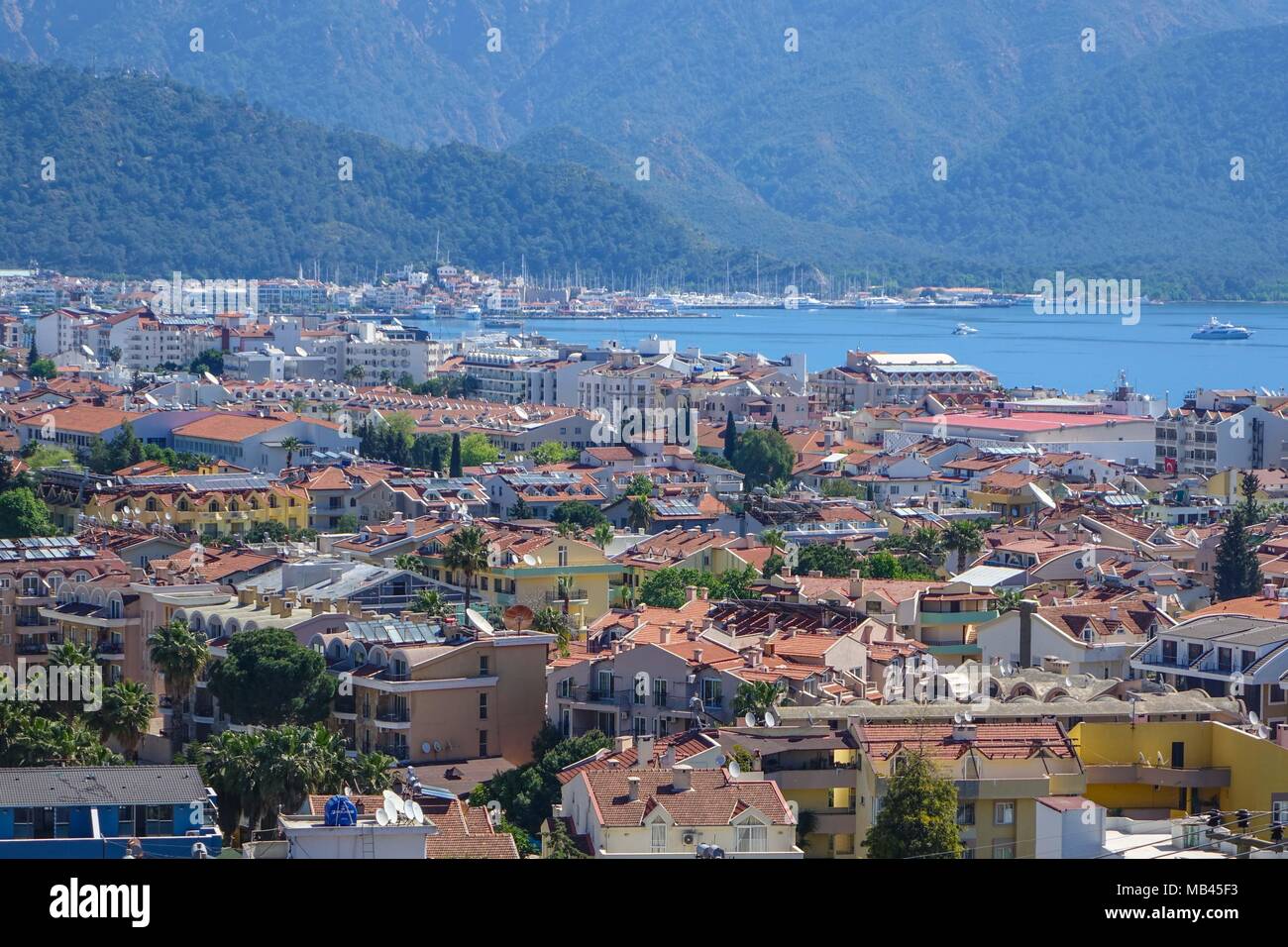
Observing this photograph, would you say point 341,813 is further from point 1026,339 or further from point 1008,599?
point 1026,339

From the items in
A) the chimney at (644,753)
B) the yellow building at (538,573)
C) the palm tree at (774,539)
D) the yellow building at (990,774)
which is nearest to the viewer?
the yellow building at (990,774)

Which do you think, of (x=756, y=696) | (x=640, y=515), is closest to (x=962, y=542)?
(x=640, y=515)

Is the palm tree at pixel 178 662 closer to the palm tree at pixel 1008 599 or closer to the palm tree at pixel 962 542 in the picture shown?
the palm tree at pixel 1008 599

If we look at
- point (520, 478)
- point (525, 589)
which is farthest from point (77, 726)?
point (520, 478)

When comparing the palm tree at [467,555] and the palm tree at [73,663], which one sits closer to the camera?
the palm tree at [73,663]

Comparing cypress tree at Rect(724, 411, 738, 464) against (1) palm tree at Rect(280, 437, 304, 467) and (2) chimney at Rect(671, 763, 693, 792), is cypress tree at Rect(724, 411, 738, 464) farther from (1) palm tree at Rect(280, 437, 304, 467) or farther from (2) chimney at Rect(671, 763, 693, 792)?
(2) chimney at Rect(671, 763, 693, 792)

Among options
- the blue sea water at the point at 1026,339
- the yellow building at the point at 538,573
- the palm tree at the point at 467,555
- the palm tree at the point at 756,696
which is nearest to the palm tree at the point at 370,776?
the palm tree at the point at 756,696

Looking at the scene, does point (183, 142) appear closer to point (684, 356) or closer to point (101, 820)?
point (684, 356)

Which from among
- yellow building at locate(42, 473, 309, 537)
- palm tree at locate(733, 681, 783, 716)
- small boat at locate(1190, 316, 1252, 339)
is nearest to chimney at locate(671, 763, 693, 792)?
palm tree at locate(733, 681, 783, 716)
